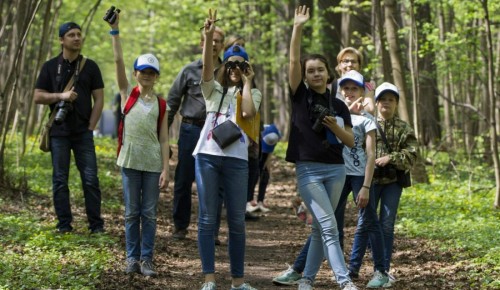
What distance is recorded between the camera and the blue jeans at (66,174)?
31.3 ft

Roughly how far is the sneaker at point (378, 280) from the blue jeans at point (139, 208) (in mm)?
2064

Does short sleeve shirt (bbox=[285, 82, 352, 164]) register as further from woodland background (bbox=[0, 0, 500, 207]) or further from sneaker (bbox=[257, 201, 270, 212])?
sneaker (bbox=[257, 201, 270, 212])

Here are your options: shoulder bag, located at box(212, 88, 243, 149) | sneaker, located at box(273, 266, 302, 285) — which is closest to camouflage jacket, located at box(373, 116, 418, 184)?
sneaker, located at box(273, 266, 302, 285)

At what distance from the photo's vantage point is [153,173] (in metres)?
7.90

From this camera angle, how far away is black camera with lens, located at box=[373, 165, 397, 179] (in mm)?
7922

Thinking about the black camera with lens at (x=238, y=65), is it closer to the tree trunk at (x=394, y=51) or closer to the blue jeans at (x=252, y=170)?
the blue jeans at (x=252, y=170)

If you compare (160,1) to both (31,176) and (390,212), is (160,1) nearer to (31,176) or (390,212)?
(31,176)

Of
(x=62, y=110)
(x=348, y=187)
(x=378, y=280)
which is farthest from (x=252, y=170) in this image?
(x=378, y=280)

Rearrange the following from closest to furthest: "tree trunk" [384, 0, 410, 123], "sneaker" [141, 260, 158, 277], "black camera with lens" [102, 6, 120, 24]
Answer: "black camera with lens" [102, 6, 120, 24]
"sneaker" [141, 260, 158, 277]
"tree trunk" [384, 0, 410, 123]

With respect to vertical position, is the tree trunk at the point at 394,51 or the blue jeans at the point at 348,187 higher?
the tree trunk at the point at 394,51

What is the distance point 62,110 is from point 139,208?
2041 millimetres

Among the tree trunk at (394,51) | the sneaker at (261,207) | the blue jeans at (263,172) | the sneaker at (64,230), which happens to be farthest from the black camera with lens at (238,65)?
the tree trunk at (394,51)

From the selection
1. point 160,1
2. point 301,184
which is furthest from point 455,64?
point 160,1

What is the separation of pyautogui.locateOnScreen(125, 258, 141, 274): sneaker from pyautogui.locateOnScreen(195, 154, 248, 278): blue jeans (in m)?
0.98
